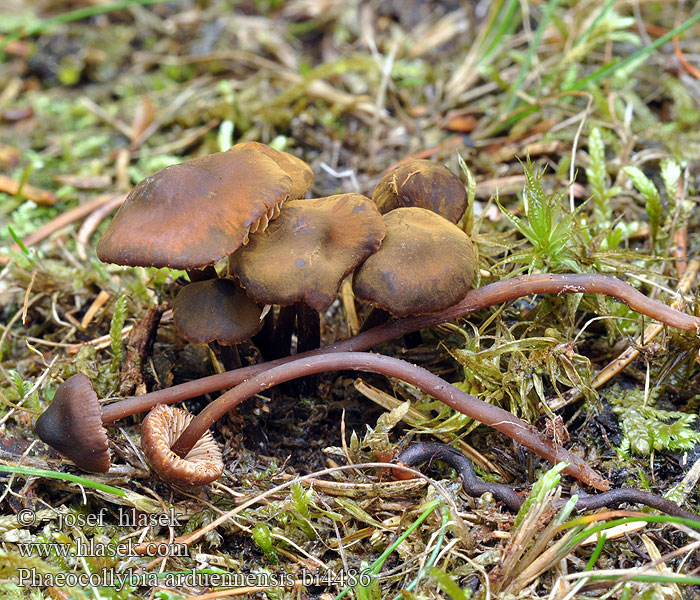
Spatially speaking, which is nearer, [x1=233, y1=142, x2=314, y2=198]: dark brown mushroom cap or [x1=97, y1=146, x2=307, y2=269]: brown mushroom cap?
[x1=97, y1=146, x2=307, y2=269]: brown mushroom cap

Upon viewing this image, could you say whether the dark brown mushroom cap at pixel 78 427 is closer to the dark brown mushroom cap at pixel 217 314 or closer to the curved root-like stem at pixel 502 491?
the dark brown mushroom cap at pixel 217 314

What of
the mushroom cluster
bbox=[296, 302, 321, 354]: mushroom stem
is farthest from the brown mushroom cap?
bbox=[296, 302, 321, 354]: mushroom stem

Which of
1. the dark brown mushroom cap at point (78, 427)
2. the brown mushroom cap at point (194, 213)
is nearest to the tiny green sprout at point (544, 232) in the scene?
the brown mushroom cap at point (194, 213)

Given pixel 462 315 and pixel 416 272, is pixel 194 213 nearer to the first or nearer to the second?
pixel 416 272

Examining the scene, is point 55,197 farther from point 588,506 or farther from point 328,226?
point 588,506

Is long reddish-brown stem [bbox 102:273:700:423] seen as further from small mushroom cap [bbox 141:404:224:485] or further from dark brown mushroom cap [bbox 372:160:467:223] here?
dark brown mushroom cap [bbox 372:160:467:223]

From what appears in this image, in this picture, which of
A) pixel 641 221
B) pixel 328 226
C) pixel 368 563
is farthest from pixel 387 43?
pixel 368 563

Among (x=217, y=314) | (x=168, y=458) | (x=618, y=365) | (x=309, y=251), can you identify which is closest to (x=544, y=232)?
(x=618, y=365)
